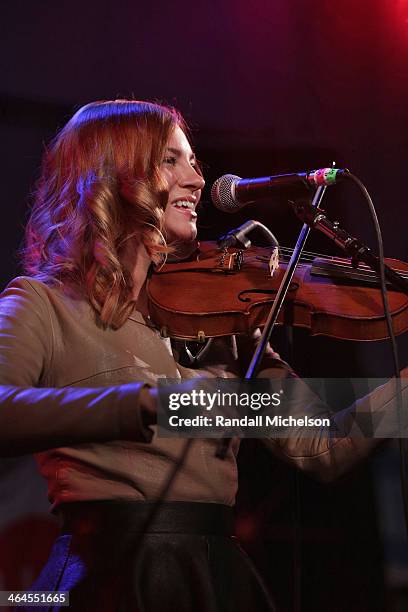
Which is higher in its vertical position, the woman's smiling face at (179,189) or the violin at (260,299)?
the woman's smiling face at (179,189)

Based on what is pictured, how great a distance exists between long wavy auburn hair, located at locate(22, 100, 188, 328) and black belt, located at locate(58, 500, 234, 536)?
1.28 feet

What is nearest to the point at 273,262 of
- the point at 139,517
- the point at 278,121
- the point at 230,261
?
the point at 230,261

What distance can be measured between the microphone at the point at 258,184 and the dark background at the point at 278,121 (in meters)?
0.70

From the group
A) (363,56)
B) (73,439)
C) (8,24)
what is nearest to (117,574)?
(73,439)

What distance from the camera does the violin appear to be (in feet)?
4.44

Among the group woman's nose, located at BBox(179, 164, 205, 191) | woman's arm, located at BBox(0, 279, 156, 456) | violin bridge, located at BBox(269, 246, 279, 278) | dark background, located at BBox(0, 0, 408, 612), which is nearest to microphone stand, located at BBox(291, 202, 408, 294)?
violin bridge, located at BBox(269, 246, 279, 278)

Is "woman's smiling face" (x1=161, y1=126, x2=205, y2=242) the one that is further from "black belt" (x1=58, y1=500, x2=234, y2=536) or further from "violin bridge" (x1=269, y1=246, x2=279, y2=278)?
"black belt" (x1=58, y1=500, x2=234, y2=536)

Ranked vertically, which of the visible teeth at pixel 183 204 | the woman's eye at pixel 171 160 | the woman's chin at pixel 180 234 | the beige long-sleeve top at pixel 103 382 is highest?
the woman's eye at pixel 171 160

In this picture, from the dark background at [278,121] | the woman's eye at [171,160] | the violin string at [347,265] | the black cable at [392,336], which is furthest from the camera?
the dark background at [278,121]

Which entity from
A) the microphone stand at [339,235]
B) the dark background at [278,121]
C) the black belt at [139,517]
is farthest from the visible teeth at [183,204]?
the black belt at [139,517]

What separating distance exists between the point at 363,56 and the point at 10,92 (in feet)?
3.93

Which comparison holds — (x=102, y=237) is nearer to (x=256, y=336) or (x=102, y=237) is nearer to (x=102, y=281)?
(x=102, y=281)

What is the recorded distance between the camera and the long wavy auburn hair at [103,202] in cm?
140

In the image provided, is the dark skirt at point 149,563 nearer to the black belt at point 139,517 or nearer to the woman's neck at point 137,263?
the black belt at point 139,517
